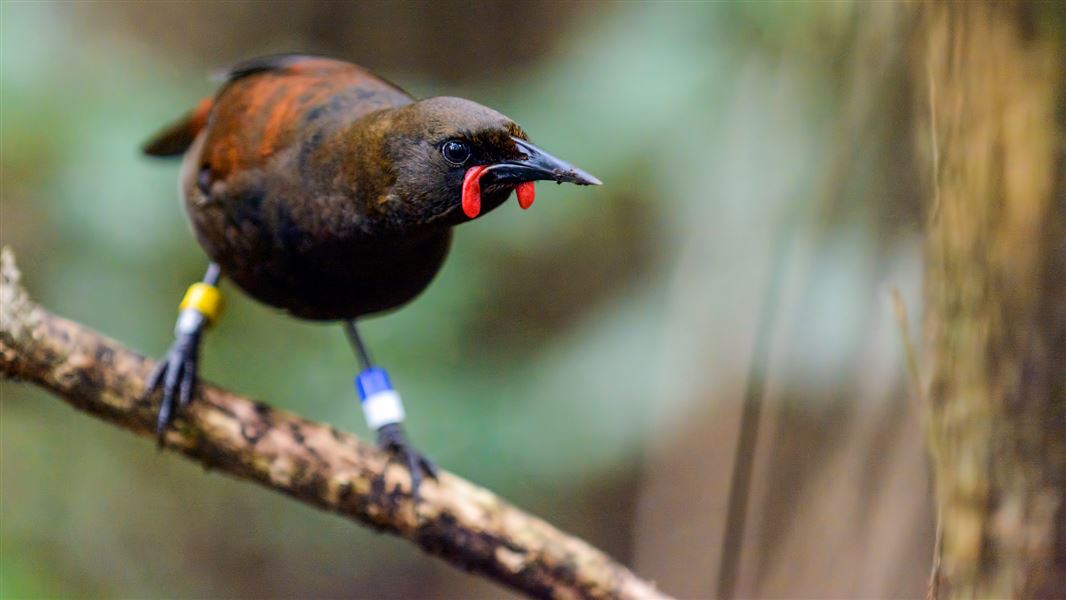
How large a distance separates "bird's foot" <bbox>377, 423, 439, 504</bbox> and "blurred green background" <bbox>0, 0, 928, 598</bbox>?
1.74 ft

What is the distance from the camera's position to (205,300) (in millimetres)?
Result: 2551

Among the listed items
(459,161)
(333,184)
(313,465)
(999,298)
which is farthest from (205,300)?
(999,298)

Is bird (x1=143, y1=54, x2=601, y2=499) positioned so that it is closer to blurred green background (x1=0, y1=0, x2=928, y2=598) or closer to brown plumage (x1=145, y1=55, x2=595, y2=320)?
brown plumage (x1=145, y1=55, x2=595, y2=320)

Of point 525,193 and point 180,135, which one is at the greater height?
point 525,193

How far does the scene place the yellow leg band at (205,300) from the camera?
100 inches

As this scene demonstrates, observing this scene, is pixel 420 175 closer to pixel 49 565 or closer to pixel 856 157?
pixel 856 157

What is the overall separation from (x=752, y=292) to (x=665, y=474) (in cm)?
58

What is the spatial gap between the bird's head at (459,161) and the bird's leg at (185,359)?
0.75 m

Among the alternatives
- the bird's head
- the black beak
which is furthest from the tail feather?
the black beak

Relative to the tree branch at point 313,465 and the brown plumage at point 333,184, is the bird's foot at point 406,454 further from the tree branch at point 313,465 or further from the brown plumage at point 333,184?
the brown plumage at point 333,184

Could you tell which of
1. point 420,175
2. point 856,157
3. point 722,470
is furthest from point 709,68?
point 420,175

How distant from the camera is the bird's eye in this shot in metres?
1.70

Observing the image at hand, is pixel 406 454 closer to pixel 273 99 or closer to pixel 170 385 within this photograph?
pixel 170 385

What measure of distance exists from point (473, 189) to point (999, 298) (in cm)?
83
